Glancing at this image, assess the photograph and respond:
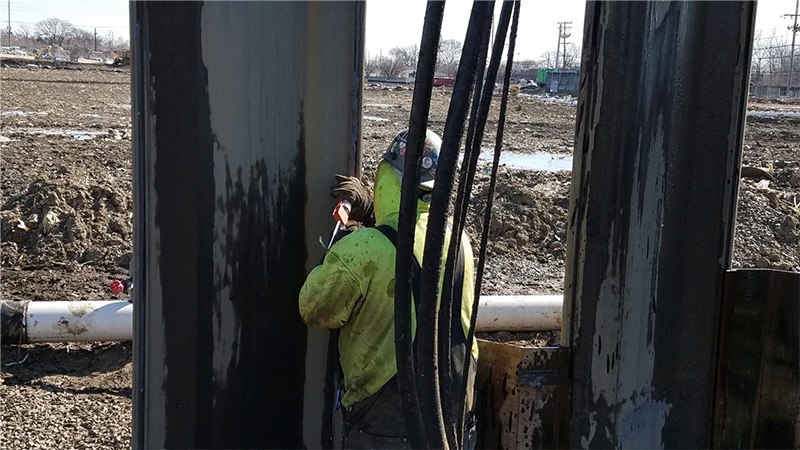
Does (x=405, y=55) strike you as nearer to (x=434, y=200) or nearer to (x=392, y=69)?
(x=392, y=69)

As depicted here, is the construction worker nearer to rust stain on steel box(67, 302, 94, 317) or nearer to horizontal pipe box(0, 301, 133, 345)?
horizontal pipe box(0, 301, 133, 345)

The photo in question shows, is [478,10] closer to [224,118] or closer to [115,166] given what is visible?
[224,118]

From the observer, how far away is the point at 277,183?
89.2 inches

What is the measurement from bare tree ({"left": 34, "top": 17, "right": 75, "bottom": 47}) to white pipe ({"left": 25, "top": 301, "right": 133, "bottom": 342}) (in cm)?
11433

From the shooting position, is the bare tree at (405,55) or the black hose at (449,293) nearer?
the black hose at (449,293)

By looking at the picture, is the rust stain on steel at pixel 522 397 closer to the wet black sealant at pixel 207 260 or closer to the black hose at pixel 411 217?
the black hose at pixel 411 217

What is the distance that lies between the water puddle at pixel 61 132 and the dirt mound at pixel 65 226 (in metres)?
6.66

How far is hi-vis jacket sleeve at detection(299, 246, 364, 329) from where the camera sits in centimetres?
233

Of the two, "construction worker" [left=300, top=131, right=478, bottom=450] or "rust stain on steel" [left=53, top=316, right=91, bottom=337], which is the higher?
"construction worker" [left=300, top=131, right=478, bottom=450]

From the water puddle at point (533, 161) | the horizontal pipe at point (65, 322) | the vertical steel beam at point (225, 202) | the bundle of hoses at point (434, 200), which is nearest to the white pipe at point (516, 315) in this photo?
the horizontal pipe at point (65, 322)

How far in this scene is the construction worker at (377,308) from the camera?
255 centimetres

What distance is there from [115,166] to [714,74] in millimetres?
11547

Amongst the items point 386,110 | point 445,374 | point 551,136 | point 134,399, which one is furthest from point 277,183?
point 386,110

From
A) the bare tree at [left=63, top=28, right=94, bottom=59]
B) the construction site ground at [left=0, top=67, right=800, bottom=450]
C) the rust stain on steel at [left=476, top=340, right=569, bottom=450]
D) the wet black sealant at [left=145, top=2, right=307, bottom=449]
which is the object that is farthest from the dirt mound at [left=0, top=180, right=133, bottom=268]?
the bare tree at [left=63, top=28, right=94, bottom=59]
